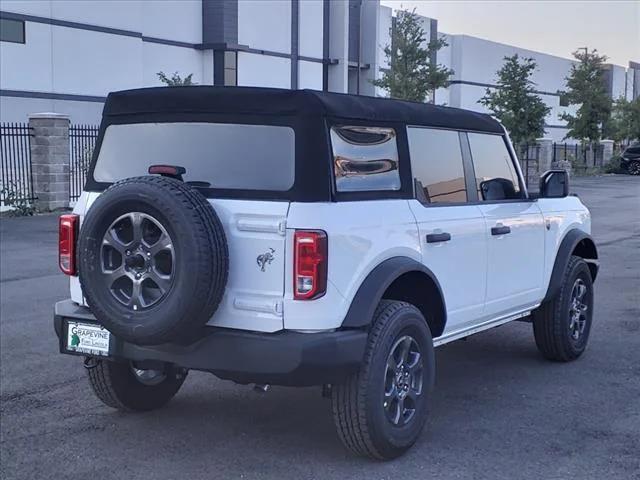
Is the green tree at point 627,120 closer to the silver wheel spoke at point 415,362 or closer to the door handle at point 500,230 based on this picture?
the door handle at point 500,230

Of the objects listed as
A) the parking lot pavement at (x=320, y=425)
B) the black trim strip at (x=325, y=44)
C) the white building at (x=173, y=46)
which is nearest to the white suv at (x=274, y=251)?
the parking lot pavement at (x=320, y=425)

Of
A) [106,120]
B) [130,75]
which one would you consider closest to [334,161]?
[106,120]

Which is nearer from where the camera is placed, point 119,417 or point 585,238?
point 119,417

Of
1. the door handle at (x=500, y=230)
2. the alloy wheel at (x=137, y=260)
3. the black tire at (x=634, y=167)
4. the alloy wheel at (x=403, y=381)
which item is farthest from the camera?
the black tire at (x=634, y=167)

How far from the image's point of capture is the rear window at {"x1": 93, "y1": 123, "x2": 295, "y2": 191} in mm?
4586

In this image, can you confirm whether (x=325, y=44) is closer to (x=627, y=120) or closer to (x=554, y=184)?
(x=627, y=120)

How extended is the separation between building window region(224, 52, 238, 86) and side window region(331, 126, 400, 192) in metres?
36.2

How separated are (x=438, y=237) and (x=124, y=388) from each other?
2138 mm

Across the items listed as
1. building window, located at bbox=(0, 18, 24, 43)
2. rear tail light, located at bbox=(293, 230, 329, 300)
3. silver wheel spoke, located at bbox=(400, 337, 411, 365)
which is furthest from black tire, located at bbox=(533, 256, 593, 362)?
building window, located at bbox=(0, 18, 24, 43)

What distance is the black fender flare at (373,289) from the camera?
4527 mm

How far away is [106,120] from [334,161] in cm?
150

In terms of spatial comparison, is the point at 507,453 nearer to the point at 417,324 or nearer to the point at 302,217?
the point at 417,324

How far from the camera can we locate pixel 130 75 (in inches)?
1415

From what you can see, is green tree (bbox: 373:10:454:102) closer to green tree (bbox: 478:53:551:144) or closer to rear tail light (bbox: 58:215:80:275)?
green tree (bbox: 478:53:551:144)
